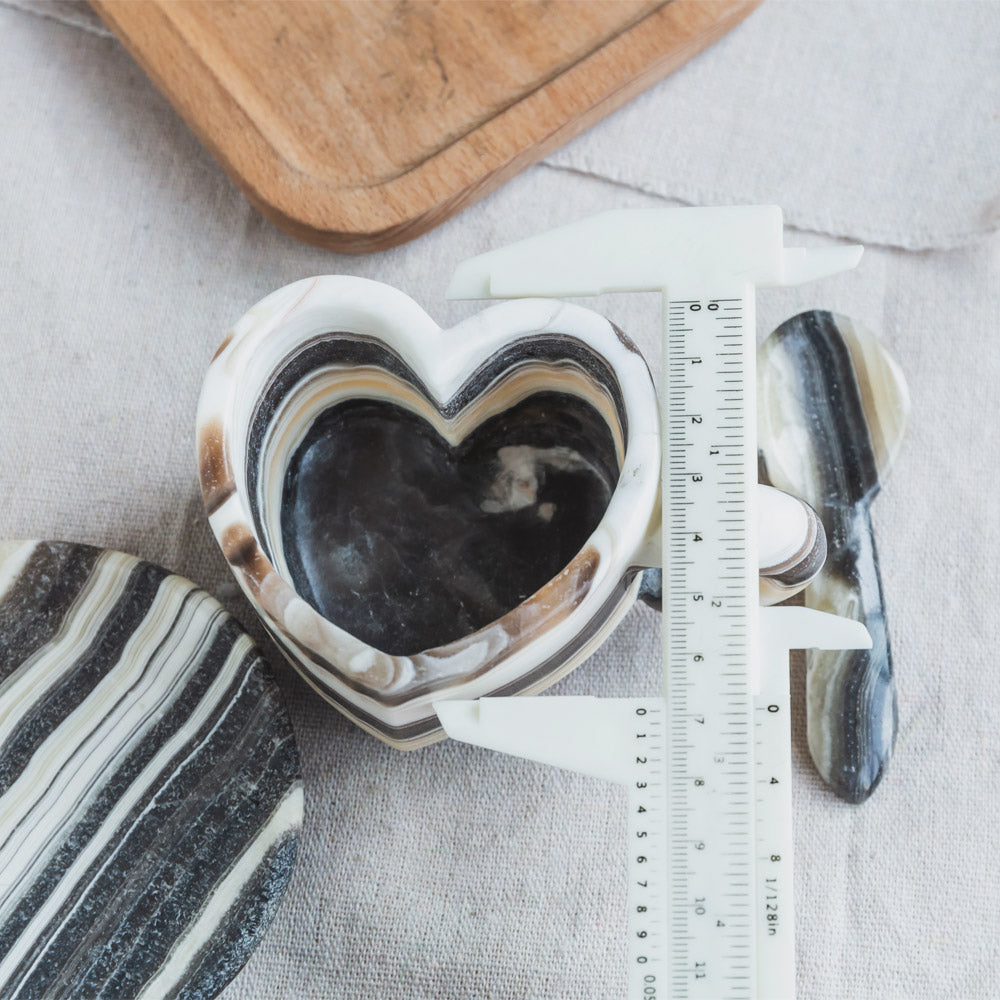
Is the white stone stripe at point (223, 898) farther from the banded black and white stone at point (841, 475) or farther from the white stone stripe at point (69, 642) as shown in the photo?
the banded black and white stone at point (841, 475)

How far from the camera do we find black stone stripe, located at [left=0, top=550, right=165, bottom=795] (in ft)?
1.30

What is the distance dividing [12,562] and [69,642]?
0.04 m

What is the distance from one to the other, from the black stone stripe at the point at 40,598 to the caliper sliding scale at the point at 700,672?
0.58 ft

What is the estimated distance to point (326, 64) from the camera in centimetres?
49

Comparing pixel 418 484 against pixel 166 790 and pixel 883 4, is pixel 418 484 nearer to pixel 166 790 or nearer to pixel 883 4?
pixel 166 790

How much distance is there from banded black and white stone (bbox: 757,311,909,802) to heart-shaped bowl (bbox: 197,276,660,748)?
113mm

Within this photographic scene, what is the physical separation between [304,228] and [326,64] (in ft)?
0.26

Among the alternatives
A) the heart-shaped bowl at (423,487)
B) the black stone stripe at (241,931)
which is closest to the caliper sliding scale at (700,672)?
the heart-shaped bowl at (423,487)

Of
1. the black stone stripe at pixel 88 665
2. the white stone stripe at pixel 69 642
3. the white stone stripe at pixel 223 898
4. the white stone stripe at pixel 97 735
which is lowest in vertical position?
the white stone stripe at pixel 223 898

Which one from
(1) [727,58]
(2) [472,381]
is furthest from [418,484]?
(1) [727,58]

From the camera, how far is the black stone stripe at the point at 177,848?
38cm

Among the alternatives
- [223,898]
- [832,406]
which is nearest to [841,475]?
[832,406]

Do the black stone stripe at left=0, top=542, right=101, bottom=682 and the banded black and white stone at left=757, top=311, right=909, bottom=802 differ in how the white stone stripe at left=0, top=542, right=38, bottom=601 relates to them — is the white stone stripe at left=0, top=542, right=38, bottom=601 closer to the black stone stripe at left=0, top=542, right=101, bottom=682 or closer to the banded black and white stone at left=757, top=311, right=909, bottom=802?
the black stone stripe at left=0, top=542, right=101, bottom=682

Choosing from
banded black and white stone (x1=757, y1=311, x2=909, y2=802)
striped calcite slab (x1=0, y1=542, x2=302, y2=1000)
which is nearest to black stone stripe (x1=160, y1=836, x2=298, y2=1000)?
striped calcite slab (x1=0, y1=542, x2=302, y2=1000)
